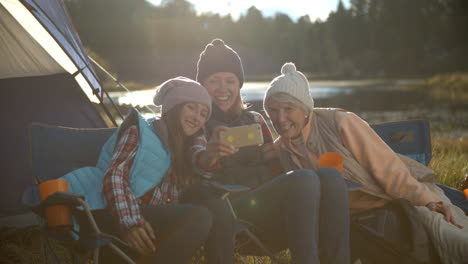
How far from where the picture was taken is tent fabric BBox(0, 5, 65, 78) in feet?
9.77

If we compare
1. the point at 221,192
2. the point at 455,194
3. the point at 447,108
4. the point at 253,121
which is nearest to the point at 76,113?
the point at 253,121

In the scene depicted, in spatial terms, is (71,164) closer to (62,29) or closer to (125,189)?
(125,189)

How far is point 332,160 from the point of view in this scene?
1990 mm

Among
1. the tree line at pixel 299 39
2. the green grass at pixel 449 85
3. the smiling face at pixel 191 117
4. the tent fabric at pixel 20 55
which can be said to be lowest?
the green grass at pixel 449 85

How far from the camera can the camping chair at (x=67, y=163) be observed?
1564 millimetres

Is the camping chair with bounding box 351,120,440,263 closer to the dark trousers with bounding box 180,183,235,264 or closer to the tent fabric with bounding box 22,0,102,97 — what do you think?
the dark trousers with bounding box 180,183,235,264

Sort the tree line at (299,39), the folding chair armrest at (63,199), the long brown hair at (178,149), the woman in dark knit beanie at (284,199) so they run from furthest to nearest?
1. the tree line at (299,39)
2. the long brown hair at (178,149)
3. the woman in dark knit beanie at (284,199)
4. the folding chair armrest at (63,199)

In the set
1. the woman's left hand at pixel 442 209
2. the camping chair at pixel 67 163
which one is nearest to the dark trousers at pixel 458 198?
the woman's left hand at pixel 442 209

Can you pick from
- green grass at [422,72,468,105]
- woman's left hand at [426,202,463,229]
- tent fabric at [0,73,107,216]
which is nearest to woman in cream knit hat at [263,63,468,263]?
woman's left hand at [426,202,463,229]

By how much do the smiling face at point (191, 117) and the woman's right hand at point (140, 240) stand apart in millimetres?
498

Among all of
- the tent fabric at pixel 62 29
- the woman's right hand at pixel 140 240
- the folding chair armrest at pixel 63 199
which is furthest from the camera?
the tent fabric at pixel 62 29

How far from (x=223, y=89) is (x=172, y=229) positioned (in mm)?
1015

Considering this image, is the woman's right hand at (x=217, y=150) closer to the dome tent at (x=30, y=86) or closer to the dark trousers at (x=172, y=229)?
the dark trousers at (x=172, y=229)

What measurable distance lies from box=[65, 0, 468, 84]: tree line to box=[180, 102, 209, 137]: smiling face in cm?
4018
